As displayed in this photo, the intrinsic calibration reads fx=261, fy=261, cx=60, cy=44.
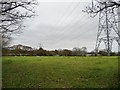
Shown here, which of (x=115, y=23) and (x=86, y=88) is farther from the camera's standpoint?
(x=115, y=23)

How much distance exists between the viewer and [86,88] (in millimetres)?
12625

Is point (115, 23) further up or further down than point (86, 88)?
further up

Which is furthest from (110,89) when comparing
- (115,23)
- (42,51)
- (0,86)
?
(42,51)

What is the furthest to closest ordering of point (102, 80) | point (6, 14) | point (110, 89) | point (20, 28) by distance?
point (20, 28), point (6, 14), point (102, 80), point (110, 89)

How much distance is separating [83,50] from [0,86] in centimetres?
5884

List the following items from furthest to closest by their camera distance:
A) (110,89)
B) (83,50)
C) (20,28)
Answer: (83,50) → (20,28) → (110,89)

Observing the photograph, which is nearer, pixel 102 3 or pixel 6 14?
pixel 102 3

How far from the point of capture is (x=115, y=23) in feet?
46.2

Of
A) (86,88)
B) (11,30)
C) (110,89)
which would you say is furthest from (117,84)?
(11,30)

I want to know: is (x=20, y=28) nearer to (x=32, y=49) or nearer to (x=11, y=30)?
(x=11, y=30)

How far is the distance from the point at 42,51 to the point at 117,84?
4956 cm

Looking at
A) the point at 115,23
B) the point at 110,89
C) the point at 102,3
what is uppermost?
the point at 102,3

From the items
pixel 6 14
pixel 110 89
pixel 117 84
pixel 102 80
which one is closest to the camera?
pixel 110 89

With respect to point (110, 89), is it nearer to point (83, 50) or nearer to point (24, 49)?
point (24, 49)
